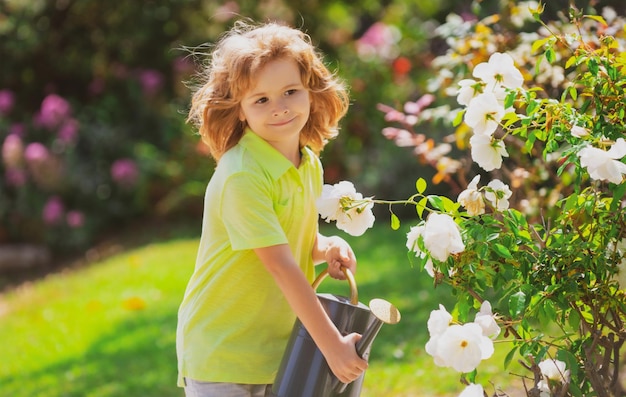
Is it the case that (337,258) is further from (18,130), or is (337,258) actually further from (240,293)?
(18,130)

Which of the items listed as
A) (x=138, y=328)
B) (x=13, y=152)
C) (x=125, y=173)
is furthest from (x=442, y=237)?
(x=13, y=152)

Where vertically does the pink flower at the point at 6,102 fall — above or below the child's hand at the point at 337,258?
below

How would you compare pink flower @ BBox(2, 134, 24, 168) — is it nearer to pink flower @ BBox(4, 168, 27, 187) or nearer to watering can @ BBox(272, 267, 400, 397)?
pink flower @ BBox(4, 168, 27, 187)

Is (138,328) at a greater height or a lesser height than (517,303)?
lesser

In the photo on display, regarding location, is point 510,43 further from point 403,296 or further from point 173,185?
point 173,185

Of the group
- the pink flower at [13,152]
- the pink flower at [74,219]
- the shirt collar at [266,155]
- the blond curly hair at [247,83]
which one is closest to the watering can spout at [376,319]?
the shirt collar at [266,155]

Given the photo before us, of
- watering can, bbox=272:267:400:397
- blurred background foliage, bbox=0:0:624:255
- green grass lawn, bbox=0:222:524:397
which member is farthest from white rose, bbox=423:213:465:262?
blurred background foliage, bbox=0:0:624:255

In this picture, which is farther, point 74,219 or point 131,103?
point 131,103

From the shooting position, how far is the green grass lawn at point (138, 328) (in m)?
3.95

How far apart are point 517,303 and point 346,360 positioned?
1.29ft

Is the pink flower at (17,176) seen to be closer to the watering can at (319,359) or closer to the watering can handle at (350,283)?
the watering can handle at (350,283)

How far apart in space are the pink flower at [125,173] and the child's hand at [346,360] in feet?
20.3

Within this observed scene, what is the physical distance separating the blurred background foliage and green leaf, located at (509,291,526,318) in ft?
16.1

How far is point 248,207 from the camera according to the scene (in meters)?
2.10
